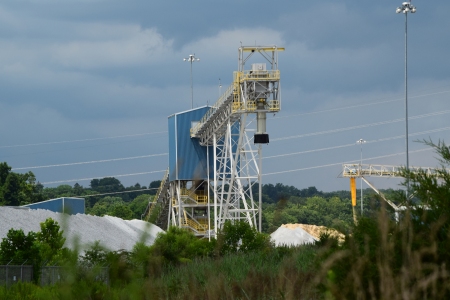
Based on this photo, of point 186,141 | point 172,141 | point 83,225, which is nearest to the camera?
point 83,225

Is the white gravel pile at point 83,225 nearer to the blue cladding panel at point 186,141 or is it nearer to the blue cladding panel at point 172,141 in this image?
the blue cladding panel at point 186,141

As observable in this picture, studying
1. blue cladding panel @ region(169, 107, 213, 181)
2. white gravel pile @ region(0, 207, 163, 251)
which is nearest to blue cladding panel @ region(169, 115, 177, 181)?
blue cladding panel @ region(169, 107, 213, 181)

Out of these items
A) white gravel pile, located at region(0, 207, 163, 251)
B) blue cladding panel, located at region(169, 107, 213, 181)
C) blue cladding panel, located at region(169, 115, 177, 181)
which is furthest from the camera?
blue cladding panel, located at region(169, 115, 177, 181)

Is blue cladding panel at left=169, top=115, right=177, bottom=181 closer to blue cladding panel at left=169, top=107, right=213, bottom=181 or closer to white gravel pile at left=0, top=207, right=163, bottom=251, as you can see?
blue cladding panel at left=169, top=107, right=213, bottom=181

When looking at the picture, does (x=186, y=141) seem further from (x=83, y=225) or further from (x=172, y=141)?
(x=83, y=225)

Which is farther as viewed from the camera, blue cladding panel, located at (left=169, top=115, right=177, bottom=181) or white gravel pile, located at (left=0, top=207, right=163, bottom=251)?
blue cladding panel, located at (left=169, top=115, right=177, bottom=181)

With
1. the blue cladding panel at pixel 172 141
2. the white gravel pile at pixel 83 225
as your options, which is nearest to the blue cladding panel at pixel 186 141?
the blue cladding panel at pixel 172 141

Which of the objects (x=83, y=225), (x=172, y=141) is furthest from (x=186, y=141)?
(x=83, y=225)

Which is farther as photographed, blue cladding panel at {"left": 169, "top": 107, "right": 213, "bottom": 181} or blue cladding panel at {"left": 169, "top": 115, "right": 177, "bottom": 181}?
blue cladding panel at {"left": 169, "top": 115, "right": 177, "bottom": 181}

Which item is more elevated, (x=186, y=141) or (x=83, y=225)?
(x=186, y=141)

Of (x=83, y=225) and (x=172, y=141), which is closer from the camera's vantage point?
(x=83, y=225)

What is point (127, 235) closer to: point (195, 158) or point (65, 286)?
point (195, 158)

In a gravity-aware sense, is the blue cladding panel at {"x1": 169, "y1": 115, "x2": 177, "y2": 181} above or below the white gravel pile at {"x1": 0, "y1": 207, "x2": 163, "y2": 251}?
above

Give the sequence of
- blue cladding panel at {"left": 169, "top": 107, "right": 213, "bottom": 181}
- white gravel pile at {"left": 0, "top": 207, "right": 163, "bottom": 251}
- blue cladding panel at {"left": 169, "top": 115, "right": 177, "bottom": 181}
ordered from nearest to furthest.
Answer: white gravel pile at {"left": 0, "top": 207, "right": 163, "bottom": 251} < blue cladding panel at {"left": 169, "top": 107, "right": 213, "bottom": 181} < blue cladding panel at {"left": 169, "top": 115, "right": 177, "bottom": 181}
